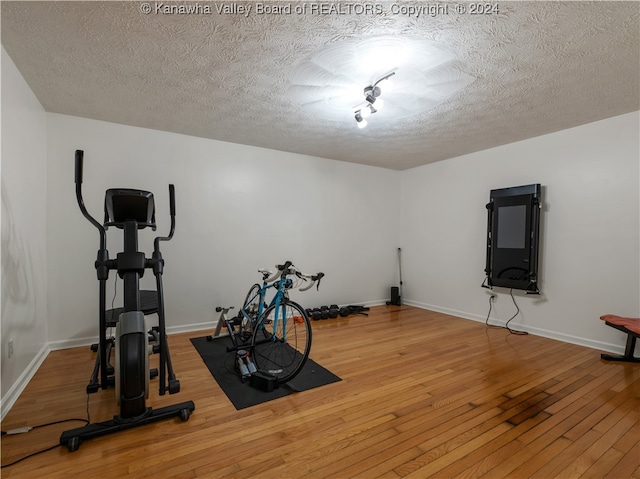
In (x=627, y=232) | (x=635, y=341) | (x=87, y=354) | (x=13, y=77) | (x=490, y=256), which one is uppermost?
(x=13, y=77)

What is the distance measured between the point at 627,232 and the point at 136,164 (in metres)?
5.27

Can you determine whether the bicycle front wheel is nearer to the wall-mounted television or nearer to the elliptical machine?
the elliptical machine

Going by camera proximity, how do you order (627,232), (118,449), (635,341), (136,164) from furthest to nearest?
(136,164)
(627,232)
(635,341)
(118,449)

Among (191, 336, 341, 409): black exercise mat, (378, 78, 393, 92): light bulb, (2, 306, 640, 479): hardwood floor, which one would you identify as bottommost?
(191, 336, 341, 409): black exercise mat

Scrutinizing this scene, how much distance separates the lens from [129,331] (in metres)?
1.87

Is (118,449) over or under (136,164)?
under

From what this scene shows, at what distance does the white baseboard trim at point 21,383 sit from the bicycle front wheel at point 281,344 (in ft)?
5.34

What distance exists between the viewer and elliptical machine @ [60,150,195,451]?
6.03 ft

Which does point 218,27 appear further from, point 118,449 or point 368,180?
point 368,180

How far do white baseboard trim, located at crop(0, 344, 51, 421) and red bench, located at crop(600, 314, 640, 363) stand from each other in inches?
188

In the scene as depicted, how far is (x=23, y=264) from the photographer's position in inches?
96.2

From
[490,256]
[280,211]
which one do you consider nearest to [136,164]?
[280,211]

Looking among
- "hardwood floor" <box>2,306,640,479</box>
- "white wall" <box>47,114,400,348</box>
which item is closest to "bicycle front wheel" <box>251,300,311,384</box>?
"hardwood floor" <box>2,306,640,479</box>

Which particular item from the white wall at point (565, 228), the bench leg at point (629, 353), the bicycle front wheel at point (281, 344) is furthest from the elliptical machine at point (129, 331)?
the white wall at point (565, 228)
